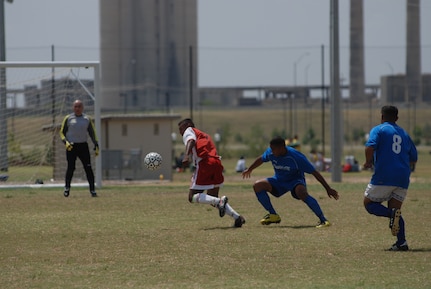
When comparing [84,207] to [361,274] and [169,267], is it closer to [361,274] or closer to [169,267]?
[169,267]

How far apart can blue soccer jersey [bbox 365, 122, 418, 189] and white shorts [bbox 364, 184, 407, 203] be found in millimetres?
67

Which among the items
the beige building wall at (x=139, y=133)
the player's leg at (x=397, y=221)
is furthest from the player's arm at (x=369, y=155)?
the beige building wall at (x=139, y=133)

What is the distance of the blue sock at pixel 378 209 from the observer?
12.0 m

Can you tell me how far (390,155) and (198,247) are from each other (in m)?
2.48

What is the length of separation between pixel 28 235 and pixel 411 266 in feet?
17.8

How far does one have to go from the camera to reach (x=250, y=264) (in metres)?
10.7

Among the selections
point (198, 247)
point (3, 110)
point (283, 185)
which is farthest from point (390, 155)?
point (3, 110)

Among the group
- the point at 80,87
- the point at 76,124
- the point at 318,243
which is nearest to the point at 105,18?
the point at 80,87

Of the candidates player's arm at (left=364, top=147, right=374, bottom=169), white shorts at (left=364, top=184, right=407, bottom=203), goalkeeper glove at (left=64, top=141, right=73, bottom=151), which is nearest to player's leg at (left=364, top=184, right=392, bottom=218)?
white shorts at (left=364, top=184, right=407, bottom=203)

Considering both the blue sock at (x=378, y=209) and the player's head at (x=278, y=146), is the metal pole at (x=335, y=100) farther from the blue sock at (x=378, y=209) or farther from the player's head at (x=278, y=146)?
the blue sock at (x=378, y=209)

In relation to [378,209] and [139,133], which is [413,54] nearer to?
[139,133]

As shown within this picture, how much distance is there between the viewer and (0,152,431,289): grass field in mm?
9828

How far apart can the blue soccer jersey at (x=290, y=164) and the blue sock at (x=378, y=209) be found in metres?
2.46

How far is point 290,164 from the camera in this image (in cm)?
1463
